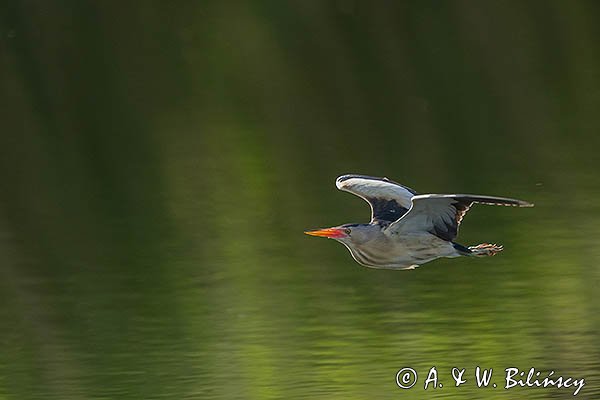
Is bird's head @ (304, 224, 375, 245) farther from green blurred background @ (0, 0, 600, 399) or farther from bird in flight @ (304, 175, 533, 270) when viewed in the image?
green blurred background @ (0, 0, 600, 399)

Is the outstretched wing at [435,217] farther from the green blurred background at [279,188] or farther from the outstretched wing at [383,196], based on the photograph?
the green blurred background at [279,188]

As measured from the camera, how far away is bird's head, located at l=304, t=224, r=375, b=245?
29.9ft

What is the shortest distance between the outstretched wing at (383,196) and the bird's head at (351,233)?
0.79 ft

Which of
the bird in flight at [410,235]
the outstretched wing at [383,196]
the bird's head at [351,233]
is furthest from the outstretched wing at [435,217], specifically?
the outstretched wing at [383,196]

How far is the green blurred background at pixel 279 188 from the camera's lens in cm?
1105

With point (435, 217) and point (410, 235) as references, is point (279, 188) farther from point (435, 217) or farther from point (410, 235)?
point (435, 217)

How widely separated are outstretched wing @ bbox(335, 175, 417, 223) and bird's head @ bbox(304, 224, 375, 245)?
24cm

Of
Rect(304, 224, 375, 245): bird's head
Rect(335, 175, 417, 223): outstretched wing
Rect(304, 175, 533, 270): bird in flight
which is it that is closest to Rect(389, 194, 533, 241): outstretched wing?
Rect(304, 175, 533, 270): bird in flight

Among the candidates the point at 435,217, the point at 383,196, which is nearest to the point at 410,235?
the point at 435,217

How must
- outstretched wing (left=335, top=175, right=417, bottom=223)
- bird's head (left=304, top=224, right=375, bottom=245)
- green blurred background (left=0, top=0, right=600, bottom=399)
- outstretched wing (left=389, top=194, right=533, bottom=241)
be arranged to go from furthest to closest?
green blurred background (left=0, top=0, right=600, bottom=399), outstretched wing (left=335, top=175, right=417, bottom=223), bird's head (left=304, top=224, right=375, bottom=245), outstretched wing (left=389, top=194, right=533, bottom=241)

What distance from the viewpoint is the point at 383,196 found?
9.58m

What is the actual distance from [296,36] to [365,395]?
14457 mm

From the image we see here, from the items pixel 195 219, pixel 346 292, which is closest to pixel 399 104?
pixel 195 219

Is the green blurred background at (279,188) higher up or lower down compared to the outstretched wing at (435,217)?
lower down
